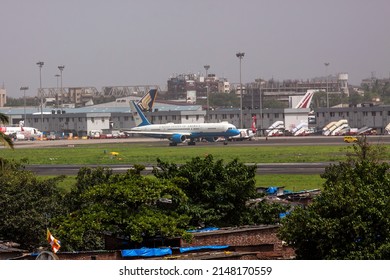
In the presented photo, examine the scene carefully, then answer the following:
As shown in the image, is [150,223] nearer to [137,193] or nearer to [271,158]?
[137,193]

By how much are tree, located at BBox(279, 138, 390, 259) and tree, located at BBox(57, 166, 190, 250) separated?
4.05 meters

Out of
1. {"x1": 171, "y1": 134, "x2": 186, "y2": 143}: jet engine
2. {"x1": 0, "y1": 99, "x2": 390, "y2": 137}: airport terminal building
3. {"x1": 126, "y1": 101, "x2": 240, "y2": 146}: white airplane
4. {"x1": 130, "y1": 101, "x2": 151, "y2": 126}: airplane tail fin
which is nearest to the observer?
{"x1": 171, "y1": 134, "x2": 186, "y2": 143}: jet engine

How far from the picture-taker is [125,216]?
88.8 feet

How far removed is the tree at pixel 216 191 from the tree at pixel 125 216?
185cm

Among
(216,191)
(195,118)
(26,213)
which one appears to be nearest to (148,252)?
(26,213)

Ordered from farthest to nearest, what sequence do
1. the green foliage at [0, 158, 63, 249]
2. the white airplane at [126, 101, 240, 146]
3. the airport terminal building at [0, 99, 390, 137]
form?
the airport terminal building at [0, 99, 390, 137] → the white airplane at [126, 101, 240, 146] → the green foliage at [0, 158, 63, 249]

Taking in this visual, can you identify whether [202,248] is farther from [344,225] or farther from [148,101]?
[148,101]

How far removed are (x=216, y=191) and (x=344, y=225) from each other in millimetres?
10832

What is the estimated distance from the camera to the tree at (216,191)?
31.2m

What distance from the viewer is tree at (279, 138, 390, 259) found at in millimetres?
20875

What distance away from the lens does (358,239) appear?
21.1 meters

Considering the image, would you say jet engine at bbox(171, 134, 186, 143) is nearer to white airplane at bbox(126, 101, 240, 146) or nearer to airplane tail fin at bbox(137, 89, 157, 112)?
white airplane at bbox(126, 101, 240, 146)

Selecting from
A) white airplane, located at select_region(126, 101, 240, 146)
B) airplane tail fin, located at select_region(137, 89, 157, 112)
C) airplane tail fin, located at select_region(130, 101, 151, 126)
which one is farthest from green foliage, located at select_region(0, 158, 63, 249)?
airplane tail fin, located at select_region(137, 89, 157, 112)
